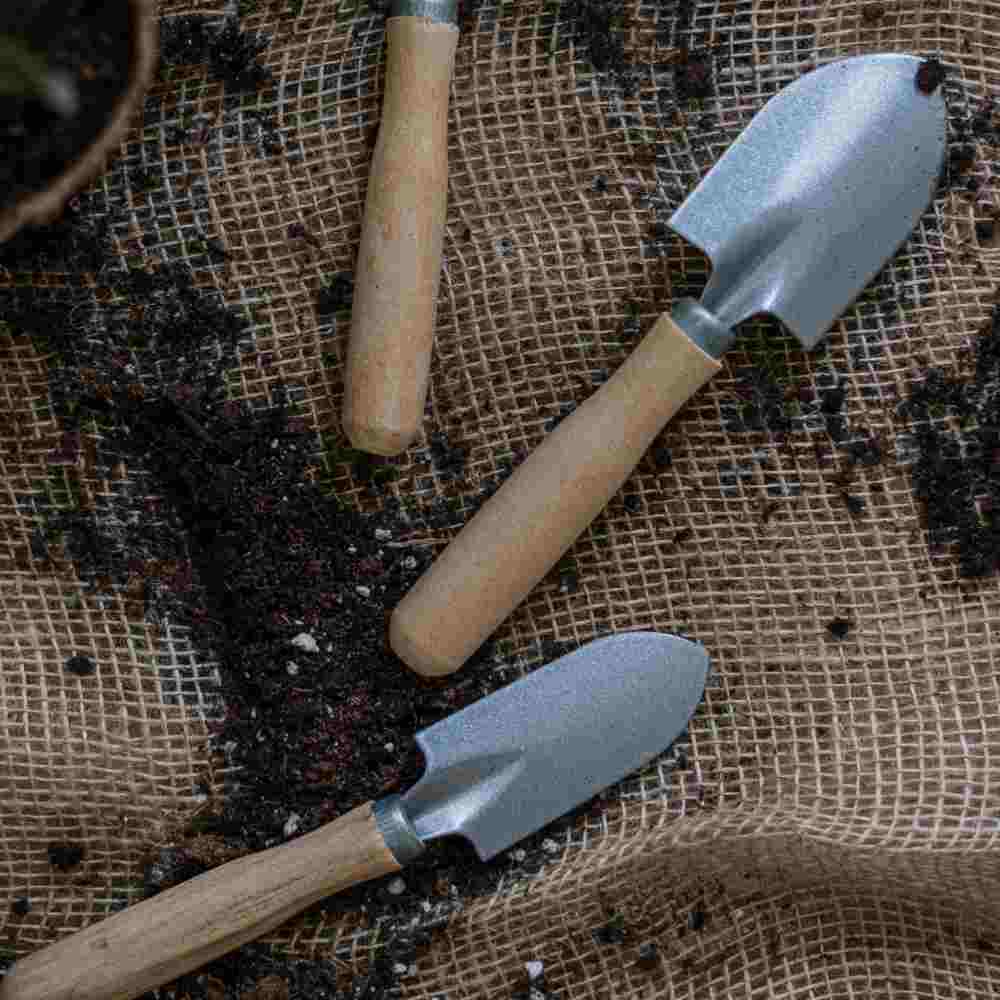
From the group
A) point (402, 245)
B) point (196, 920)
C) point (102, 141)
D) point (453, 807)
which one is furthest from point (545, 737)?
point (102, 141)

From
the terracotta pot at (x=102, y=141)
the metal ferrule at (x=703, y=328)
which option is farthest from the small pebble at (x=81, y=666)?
the metal ferrule at (x=703, y=328)

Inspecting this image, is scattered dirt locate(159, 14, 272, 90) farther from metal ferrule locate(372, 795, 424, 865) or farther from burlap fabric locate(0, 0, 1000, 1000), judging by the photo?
metal ferrule locate(372, 795, 424, 865)

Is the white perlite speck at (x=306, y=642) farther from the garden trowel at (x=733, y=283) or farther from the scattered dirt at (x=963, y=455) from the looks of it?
the scattered dirt at (x=963, y=455)

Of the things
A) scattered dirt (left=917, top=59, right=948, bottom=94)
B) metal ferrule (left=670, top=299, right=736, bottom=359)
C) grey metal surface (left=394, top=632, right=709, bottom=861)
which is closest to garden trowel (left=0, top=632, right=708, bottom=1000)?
grey metal surface (left=394, top=632, right=709, bottom=861)

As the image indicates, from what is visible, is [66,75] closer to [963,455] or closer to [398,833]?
[398,833]

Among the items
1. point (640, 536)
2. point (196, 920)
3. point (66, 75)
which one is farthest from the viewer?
point (640, 536)

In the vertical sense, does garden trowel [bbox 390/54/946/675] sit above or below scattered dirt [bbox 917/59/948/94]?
below

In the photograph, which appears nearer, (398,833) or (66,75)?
(66,75)
